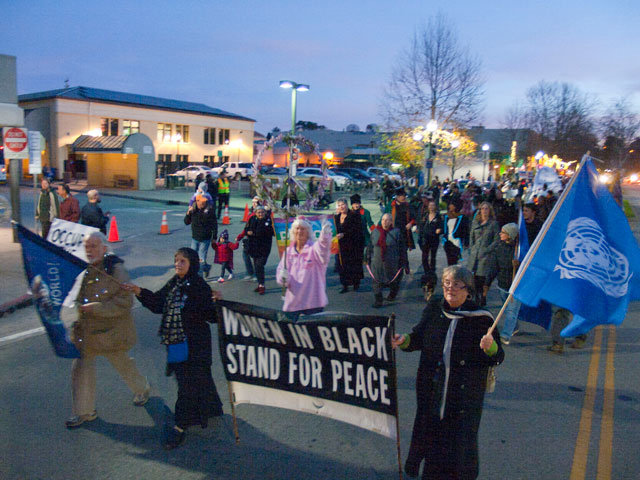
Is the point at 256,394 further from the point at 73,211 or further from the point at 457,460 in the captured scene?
the point at 73,211

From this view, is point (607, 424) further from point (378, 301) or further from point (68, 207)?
point (68, 207)

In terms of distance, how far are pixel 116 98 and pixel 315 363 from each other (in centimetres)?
5225

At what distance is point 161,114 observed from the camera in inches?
2056

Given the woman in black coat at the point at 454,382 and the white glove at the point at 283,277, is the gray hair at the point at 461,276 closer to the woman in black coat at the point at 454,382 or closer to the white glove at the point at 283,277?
the woman in black coat at the point at 454,382

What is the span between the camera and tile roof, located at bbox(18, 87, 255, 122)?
45281 mm

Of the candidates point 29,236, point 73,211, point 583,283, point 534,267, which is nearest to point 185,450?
point 29,236

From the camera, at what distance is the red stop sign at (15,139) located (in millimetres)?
12594

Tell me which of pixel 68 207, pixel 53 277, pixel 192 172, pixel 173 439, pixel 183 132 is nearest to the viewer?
pixel 173 439

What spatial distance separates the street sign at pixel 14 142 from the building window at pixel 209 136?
45677mm

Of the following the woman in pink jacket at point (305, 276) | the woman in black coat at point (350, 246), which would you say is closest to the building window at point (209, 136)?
the woman in black coat at point (350, 246)

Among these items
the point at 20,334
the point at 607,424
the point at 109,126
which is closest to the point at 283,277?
the point at 607,424

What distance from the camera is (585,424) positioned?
15.3ft

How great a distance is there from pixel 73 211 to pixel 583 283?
10.1m

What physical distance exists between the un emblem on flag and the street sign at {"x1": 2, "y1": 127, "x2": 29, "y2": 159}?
12.6 metres
